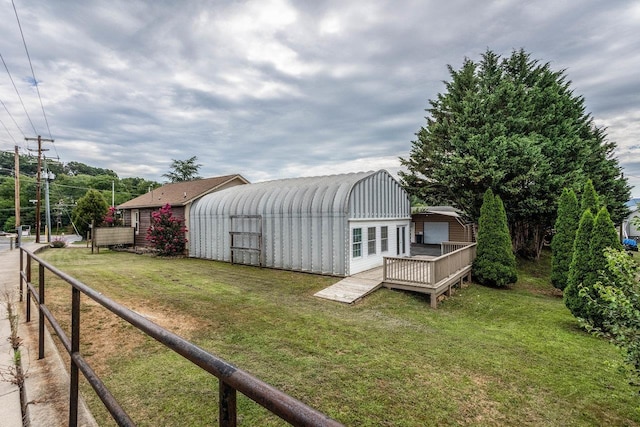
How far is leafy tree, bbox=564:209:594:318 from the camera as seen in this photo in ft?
24.3

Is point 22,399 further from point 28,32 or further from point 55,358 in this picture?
point 28,32

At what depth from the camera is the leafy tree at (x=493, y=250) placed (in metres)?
11.7

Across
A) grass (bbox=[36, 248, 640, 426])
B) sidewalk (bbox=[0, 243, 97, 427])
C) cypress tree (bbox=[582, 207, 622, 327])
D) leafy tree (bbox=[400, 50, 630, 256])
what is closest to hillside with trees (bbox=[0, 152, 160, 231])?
leafy tree (bbox=[400, 50, 630, 256])

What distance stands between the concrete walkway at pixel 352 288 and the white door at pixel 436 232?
1268 cm

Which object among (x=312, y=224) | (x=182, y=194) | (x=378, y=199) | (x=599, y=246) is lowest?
(x=599, y=246)

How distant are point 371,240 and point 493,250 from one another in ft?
16.0

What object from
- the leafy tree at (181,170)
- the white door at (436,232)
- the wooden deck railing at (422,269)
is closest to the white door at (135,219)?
the wooden deck railing at (422,269)

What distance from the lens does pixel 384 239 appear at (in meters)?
13.9

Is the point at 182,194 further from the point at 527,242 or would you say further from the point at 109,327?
the point at 527,242

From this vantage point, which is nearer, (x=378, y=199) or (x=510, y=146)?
(x=378, y=199)

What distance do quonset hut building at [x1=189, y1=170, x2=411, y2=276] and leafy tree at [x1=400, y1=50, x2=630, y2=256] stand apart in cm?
278

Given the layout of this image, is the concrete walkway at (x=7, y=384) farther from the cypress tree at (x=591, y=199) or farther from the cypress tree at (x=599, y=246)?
the cypress tree at (x=591, y=199)

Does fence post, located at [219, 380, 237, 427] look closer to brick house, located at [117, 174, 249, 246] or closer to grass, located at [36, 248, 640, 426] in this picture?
grass, located at [36, 248, 640, 426]

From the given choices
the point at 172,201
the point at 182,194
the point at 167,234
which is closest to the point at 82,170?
the point at 182,194
